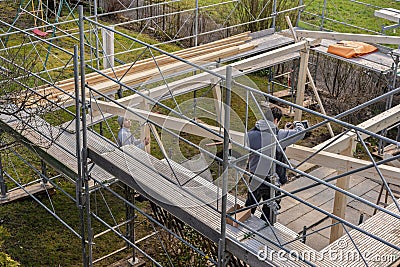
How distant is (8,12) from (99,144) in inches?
383

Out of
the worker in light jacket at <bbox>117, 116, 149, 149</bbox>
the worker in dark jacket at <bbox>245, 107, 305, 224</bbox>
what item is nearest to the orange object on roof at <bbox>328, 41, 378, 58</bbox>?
the worker in dark jacket at <bbox>245, 107, 305, 224</bbox>

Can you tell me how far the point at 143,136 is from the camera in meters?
8.32

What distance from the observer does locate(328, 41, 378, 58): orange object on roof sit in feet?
33.0

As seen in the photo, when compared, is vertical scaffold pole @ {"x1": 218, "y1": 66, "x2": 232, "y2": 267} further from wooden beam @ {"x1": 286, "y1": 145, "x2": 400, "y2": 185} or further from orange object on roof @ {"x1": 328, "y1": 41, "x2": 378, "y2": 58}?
orange object on roof @ {"x1": 328, "y1": 41, "x2": 378, "y2": 58}

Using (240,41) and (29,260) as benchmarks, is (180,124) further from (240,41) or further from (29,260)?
(240,41)

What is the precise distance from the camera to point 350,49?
10.1 metres

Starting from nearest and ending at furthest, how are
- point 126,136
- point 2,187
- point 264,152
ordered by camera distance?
point 264,152, point 126,136, point 2,187

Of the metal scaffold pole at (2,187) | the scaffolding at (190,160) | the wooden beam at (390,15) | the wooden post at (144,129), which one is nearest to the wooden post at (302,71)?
the scaffolding at (190,160)

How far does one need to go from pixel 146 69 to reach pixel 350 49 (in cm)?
341

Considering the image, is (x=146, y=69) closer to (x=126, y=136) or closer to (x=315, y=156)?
(x=126, y=136)

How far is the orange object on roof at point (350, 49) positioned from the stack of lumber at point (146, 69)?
135 centimetres

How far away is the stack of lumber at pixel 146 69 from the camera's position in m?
8.18

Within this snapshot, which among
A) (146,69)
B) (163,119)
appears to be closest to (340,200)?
(163,119)

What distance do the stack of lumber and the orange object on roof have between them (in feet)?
4.42
